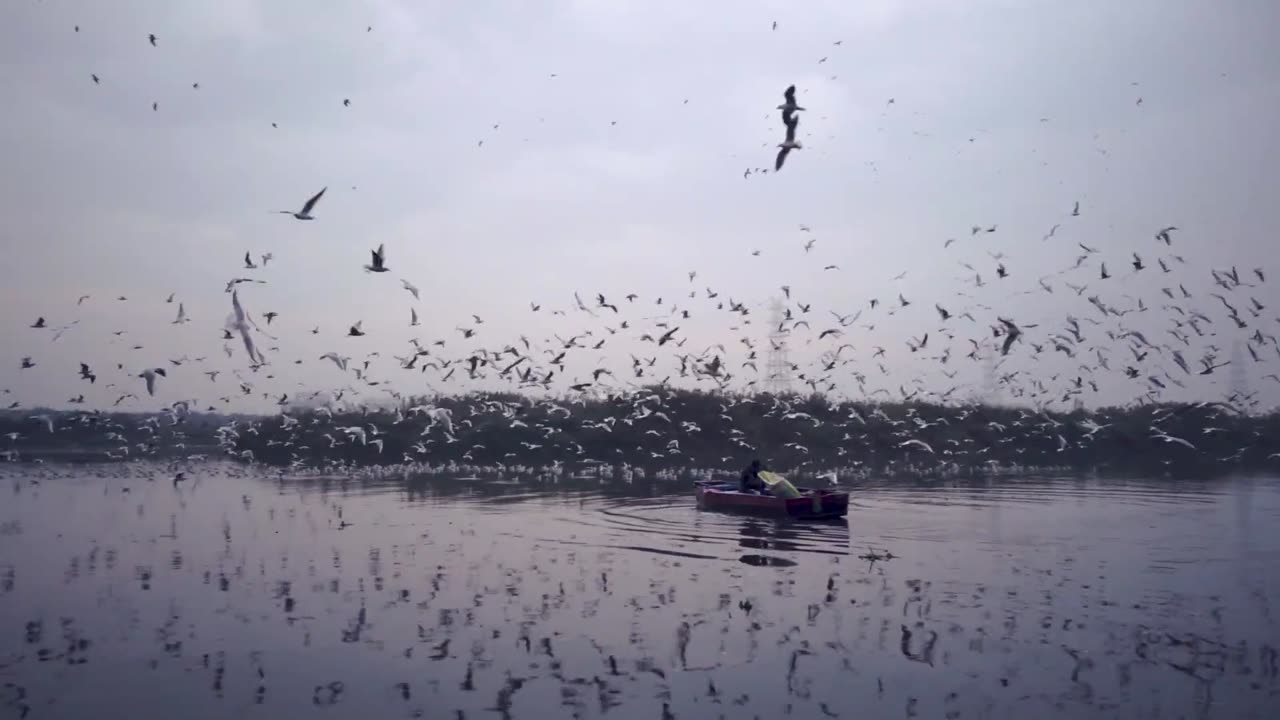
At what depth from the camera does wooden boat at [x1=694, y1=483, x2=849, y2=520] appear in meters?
25.0

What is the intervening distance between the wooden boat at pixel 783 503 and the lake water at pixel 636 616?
1.57 ft

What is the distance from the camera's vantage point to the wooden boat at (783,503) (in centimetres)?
2500

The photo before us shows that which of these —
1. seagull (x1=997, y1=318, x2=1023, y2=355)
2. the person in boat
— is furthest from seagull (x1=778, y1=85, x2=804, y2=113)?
the person in boat

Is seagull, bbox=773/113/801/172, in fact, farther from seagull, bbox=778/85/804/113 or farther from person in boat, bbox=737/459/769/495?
person in boat, bbox=737/459/769/495

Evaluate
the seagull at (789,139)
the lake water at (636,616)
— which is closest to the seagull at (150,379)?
the lake water at (636,616)

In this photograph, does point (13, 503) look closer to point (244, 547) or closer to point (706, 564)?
point (244, 547)

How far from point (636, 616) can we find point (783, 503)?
12.3m

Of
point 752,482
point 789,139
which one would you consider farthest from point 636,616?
point 752,482

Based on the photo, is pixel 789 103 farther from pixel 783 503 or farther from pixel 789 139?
pixel 783 503

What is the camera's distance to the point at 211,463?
166 ft

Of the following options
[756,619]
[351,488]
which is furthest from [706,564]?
[351,488]

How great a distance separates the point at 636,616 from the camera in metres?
14.0

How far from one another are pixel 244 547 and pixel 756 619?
12.4 metres

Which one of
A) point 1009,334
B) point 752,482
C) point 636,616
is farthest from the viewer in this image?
point 752,482
